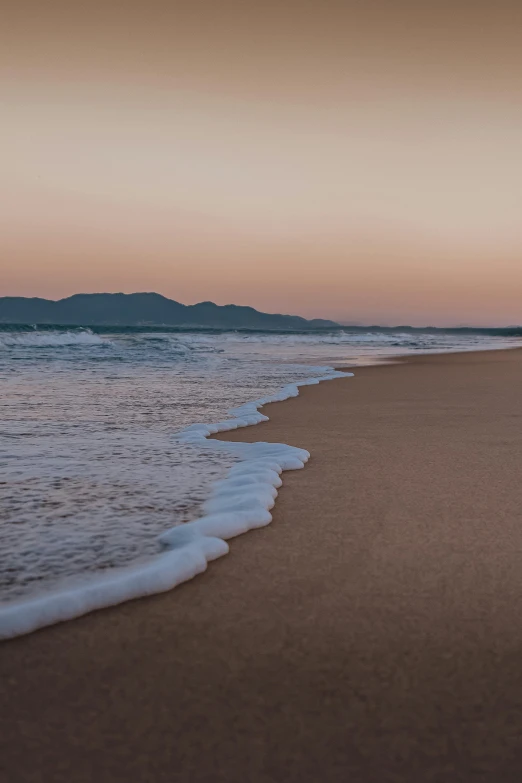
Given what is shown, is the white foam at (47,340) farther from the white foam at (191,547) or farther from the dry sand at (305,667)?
the dry sand at (305,667)

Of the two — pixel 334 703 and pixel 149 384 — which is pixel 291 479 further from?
pixel 149 384

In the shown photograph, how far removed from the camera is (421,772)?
1334 mm

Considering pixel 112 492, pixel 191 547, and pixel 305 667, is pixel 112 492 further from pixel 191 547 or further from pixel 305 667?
pixel 305 667

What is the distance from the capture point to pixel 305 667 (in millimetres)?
1741

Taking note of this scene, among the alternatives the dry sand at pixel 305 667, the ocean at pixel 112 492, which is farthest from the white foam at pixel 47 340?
the dry sand at pixel 305 667

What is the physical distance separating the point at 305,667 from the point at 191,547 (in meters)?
1.02

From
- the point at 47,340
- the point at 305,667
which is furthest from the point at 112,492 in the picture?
the point at 47,340

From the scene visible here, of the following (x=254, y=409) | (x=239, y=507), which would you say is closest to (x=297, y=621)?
(x=239, y=507)

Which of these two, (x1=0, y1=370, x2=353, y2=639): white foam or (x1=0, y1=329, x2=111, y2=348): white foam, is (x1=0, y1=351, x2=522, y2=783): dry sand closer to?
(x1=0, y1=370, x2=353, y2=639): white foam

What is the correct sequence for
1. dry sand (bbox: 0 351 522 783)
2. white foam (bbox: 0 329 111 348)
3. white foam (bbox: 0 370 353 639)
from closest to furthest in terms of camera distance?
dry sand (bbox: 0 351 522 783) < white foam (bbox: 0 370 353 639) < white foam (bbox: 0 329 111 348)

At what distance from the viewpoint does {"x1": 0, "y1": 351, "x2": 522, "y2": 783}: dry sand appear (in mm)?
1369

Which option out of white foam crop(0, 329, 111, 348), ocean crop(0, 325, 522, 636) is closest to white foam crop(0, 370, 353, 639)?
ocean crop(0, 325, 522, 636)

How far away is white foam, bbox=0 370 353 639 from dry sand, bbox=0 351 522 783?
72 mm

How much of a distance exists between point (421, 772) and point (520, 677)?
0.51 m
